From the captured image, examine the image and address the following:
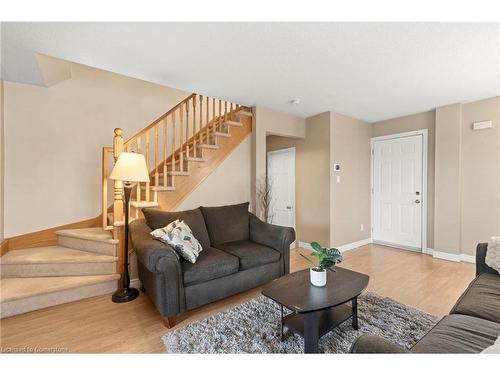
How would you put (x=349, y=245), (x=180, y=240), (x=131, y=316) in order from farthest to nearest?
(x=349, y=245) < (x=180, y=240) < (x=131, y=316)

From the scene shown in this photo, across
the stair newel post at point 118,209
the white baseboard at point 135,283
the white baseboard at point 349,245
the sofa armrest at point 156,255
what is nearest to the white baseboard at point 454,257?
the white baseboard at point 349,245

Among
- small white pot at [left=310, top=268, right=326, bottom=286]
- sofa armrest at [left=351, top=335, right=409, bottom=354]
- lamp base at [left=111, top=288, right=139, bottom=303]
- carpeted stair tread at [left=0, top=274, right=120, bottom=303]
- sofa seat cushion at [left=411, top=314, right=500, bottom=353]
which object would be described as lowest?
lamp base at [left=111, top=288, right=139, bottom=303]

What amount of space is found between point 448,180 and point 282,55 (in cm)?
331

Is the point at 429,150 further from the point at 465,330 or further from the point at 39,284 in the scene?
the point at 39,284

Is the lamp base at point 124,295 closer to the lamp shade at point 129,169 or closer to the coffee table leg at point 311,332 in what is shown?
the lamp shade at point 129,169

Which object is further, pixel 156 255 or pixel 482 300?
pixel 156 255

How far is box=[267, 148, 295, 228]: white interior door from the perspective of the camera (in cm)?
442

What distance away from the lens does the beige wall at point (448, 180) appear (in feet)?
11.2

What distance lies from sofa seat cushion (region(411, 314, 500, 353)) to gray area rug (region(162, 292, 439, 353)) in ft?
1.68

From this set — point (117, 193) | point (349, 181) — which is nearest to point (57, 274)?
point (117, 193)

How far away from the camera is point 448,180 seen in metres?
3.51

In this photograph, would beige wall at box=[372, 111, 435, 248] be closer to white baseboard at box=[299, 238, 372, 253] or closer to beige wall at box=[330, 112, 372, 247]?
beige wall at box=[330, 112, 372, 247]

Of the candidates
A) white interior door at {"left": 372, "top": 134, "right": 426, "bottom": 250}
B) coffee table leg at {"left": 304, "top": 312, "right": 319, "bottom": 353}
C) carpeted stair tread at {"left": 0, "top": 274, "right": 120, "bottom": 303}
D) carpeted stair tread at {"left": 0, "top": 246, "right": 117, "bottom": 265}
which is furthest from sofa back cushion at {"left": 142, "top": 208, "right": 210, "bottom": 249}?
white interior door at {"left": 372, "top": 134, "right": 426, "bottom": 250}
